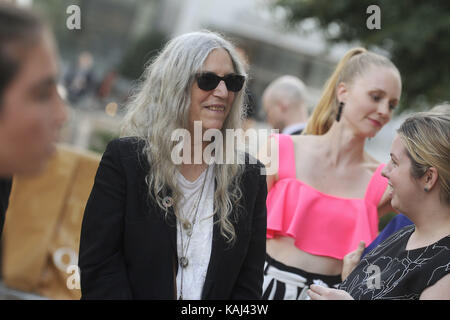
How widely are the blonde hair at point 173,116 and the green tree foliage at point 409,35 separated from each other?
23.0 ft

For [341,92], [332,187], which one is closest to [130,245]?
[332,187]

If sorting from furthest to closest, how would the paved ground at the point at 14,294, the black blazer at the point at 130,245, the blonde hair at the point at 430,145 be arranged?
1. the paved ground at the point at 14,294
2. the blonde hair at the point at 430,145
3. the black blazer at the point at 130,245

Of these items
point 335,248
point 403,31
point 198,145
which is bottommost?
point 335,248

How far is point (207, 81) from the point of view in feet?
7.32

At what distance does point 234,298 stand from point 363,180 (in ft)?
4.77

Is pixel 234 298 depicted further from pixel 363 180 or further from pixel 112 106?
pixel 112 106

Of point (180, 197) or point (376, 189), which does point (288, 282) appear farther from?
point (180, 197)

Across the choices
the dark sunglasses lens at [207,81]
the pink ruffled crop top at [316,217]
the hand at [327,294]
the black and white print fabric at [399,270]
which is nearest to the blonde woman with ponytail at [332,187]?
the pink ruffled crop top at [316,217]

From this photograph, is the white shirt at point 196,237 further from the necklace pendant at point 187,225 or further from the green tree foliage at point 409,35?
the green tree foliage at point 409,35

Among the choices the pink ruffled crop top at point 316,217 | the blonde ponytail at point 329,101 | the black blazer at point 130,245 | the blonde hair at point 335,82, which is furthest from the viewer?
the blonde ponytail at point 329,101

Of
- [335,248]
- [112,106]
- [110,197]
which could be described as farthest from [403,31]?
[112,106]

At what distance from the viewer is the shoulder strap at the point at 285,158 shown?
3179 millimetres

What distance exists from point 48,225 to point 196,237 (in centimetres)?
339

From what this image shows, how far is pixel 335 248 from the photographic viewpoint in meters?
3.08
